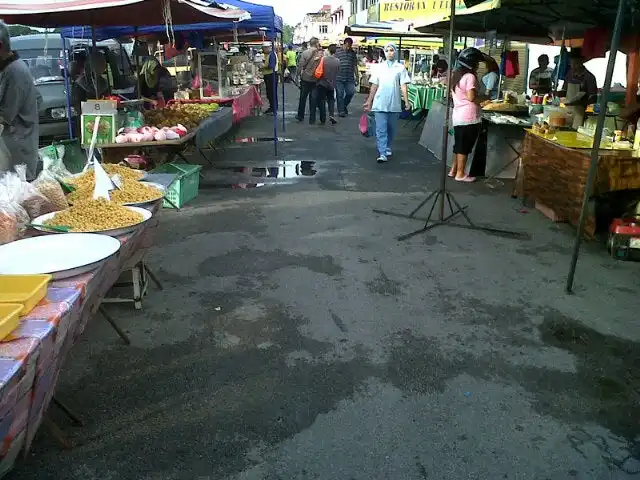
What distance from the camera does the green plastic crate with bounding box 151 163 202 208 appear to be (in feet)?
22.3

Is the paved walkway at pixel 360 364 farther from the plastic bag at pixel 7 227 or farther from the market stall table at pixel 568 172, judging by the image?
the plastic bag at pixel 7 227

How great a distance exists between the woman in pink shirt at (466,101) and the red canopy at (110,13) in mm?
3177

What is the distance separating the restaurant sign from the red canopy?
8.86ft

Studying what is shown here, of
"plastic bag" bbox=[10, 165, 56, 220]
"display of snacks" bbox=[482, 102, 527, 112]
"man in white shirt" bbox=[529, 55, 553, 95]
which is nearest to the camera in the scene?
"plastic bag" bbox=[10, 165, 56, 220]

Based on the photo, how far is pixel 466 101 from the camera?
330 inches

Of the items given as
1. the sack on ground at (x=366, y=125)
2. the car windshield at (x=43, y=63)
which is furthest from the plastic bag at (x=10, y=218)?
the car windshield at (x=43, y=63)

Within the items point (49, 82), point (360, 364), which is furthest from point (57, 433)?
point (49, 82)

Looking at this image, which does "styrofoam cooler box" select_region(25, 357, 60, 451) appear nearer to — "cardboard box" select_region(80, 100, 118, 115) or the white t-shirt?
"cardboard box" select_region(80, 100, 118, 115)

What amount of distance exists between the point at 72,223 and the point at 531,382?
9.48 feet

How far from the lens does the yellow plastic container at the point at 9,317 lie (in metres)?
1.90

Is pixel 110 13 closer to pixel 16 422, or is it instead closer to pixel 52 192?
pixel 52 192

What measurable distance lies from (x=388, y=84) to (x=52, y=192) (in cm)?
705

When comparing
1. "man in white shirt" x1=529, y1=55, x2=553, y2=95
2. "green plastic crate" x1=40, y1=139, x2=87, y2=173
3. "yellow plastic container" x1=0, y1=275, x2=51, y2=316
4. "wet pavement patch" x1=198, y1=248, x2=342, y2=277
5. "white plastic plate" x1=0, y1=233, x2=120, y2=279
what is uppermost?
"man in white shirt" x1=529, y1=55, x2=553, y2=95

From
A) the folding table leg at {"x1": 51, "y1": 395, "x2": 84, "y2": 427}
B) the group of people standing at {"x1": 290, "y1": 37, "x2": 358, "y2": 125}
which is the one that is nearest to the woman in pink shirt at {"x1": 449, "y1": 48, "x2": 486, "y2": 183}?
the group of people standing at {"x1": 290, "y1": 37, "x2": 358, "y2": 125}
